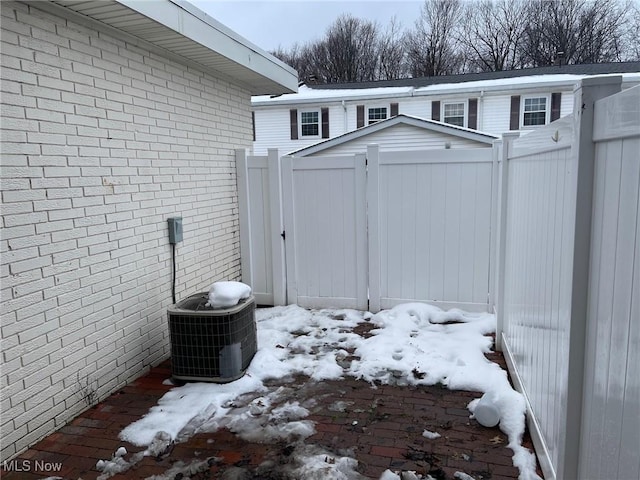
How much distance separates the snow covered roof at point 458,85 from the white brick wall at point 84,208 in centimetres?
1076

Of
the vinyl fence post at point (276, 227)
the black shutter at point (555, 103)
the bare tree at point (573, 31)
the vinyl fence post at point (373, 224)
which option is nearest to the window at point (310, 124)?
the black shutter at point (555, 103)

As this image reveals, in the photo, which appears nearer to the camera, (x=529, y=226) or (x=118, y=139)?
(x=529, y=226)

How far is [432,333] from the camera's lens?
452 cm

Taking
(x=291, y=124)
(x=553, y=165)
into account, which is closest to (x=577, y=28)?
(x=291, y=124)

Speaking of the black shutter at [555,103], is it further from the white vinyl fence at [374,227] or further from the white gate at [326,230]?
the white gate at [326,230]

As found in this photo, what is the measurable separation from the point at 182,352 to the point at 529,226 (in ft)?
8.84

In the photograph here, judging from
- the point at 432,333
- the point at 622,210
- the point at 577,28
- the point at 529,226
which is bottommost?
the point at 432,333

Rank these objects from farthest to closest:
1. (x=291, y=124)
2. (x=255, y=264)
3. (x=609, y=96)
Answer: (x=291, y=124)
(x=255, y=264)
(x=609, y=96)

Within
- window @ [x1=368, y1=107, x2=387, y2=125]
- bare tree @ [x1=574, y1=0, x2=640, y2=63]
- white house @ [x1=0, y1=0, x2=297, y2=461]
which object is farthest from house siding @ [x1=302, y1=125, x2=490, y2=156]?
bare tree @ [x1=574, y1=0, x2=640, y2=63]

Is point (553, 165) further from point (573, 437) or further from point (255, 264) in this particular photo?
point (255, 264)

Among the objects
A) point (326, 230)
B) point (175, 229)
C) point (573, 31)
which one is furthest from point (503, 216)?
point (573, 31)

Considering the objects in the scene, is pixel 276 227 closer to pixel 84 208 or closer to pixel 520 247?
pixel 84 208

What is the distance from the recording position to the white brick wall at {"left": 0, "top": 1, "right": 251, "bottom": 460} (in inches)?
110

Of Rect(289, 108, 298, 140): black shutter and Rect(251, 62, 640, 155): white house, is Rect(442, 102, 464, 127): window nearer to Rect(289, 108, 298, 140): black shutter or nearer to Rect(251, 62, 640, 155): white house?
Rect(251, 62, 640, 155): white house
